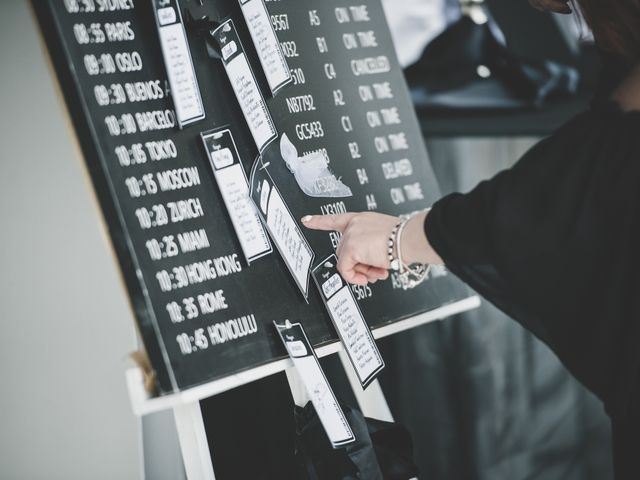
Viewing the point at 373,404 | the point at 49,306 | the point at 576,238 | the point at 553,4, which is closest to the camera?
the point at 576,238

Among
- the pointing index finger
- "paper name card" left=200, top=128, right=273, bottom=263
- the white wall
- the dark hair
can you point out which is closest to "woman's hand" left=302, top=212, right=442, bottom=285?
the pointing index finger

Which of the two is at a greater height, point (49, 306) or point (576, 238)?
point (49, 306)

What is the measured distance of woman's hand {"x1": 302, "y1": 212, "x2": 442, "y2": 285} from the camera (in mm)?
1128

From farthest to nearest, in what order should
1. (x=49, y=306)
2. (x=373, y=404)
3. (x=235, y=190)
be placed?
(x=49, y=306), (x=373, y=404), (x=235, y=190)

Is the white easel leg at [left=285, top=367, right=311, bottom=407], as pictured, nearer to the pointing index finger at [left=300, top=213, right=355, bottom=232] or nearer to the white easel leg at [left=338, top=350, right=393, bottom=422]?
the white easel leg at [left=338, top=350, right=393, bottom=422]

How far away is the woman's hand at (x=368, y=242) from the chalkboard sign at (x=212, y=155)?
0.20 feet

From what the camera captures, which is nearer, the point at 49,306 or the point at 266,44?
the point at 266,44

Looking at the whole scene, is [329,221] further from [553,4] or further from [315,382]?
[553,4]

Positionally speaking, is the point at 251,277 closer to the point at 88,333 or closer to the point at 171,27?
the point at 171,27

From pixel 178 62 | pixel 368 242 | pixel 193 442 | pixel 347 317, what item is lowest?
pixel 193 442

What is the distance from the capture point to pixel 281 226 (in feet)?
4.04

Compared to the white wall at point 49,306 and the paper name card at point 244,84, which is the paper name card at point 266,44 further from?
the white wall at point 49,306

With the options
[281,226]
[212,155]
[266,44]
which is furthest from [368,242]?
[266,44]

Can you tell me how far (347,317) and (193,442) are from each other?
0.34m
